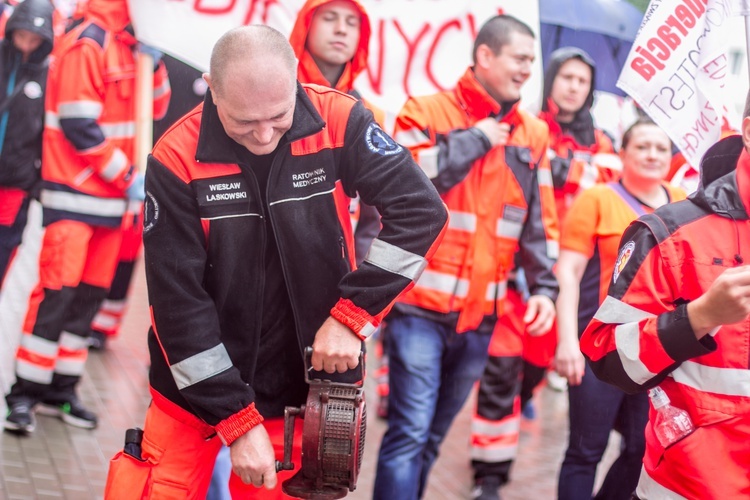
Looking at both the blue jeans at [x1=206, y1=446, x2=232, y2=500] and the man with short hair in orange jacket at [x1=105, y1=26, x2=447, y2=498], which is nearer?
the man with short hair in orange jacket at [x1=105, y1=26, x2=447, y2=498]

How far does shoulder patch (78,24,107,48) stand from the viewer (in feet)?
18.7

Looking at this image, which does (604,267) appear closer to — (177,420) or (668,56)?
(668,56)

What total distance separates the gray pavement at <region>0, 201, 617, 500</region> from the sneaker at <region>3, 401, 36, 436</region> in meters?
0.05

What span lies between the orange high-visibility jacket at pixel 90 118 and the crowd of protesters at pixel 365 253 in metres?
0.01

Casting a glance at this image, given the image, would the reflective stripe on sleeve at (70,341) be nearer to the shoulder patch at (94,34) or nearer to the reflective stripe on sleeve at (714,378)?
the shoulder patch at (94,34)

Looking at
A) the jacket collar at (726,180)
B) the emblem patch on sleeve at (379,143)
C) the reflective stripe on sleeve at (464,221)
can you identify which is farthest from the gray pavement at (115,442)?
the jacket collar at (726,180)

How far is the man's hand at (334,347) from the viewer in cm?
304

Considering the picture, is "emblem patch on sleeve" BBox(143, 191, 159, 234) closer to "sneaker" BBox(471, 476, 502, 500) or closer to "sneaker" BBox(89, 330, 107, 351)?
"sneaker" BBox(471, 476, 502, 500)

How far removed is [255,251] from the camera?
3137 millimetres

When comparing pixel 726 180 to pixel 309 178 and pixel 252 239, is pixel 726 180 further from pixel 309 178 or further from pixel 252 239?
pixel 252 239

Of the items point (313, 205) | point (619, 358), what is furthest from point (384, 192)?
point (619, 358)

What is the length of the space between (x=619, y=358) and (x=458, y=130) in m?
1.92

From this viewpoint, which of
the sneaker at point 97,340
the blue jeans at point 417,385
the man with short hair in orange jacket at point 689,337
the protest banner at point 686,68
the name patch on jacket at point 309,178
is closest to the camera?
the man with short hair in orange jacket at point 689,337

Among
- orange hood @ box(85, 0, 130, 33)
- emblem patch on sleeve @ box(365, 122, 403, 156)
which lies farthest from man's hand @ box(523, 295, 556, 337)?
orange hood @ box(85, 0, 130, 33)
